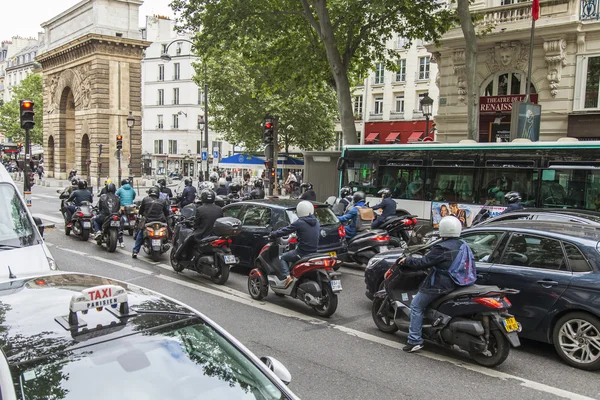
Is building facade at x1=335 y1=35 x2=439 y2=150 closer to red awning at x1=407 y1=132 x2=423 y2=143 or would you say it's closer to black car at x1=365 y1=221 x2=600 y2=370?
red awning at x1=407 y1=132 x2=423 y2=143

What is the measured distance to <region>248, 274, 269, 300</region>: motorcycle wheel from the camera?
28.5 feet

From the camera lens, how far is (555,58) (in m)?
20.7

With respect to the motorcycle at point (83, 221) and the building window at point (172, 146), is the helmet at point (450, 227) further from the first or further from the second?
the building window at point (172, 146)

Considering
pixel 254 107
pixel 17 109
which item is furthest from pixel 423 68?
pixel 17 109

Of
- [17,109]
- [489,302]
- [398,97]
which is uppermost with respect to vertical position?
[17,109]

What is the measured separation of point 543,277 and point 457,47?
19.1 m

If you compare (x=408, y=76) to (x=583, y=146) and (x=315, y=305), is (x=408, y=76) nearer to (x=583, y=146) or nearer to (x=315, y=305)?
(x=583, y=146)

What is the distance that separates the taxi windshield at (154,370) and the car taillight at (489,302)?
3.50 meters

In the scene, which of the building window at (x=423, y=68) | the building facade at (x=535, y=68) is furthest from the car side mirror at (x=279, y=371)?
the building window at (x=423, y=68)

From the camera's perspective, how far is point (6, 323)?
2.63 metres

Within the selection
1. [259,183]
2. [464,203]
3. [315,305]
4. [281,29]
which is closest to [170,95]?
[281,29]

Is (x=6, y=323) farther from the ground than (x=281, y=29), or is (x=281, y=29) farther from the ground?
(x=281, y=29)

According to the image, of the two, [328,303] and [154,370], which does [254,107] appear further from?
[154,370]

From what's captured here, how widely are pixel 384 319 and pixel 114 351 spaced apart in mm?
5109
